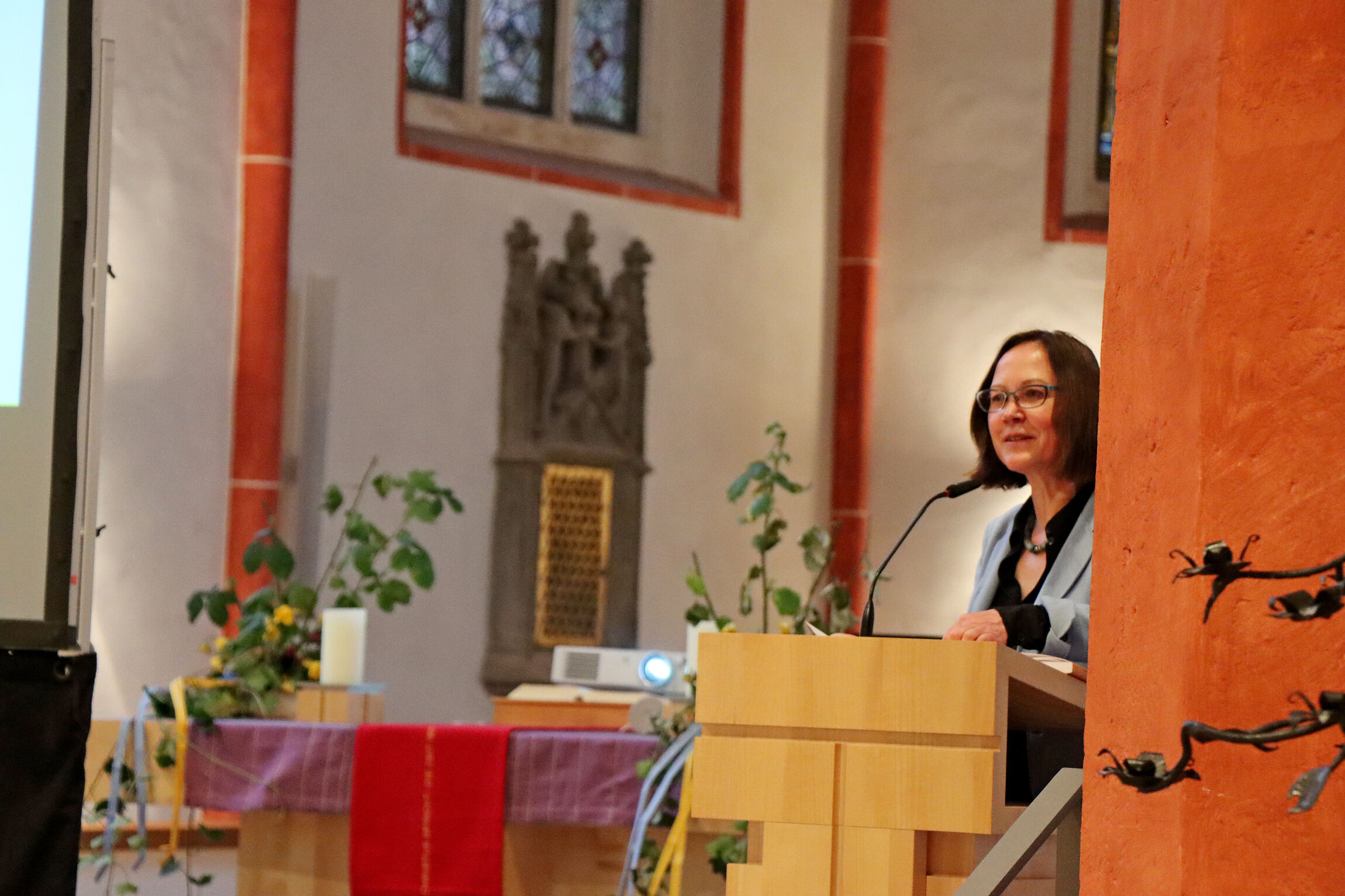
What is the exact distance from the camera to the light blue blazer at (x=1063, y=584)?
2.64 metres

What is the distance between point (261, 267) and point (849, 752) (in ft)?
22.4

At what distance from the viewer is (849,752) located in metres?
2.19

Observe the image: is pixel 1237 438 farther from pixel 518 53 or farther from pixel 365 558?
pixel 518 53

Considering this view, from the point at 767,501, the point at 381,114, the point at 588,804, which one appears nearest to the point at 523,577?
the point at 381,114

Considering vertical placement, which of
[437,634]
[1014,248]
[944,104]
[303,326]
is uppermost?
[944,104]

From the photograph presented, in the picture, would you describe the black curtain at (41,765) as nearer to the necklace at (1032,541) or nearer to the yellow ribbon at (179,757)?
the yellow ribbon at (179,757)

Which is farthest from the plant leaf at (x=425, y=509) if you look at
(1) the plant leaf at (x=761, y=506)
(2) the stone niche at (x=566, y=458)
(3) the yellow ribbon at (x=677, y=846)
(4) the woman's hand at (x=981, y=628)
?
(2) the stone niche at (x=566, y=458)

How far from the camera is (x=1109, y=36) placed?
36.2ft

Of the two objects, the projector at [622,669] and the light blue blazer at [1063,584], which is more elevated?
the light blue blazer at [1063,584]

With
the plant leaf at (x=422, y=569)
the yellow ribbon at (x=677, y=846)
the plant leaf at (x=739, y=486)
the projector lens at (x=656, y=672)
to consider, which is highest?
the plant leaf at (x=739, y=486)

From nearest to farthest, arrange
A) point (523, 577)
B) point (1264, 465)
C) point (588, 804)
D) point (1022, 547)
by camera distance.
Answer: point (1264, 465) < point (1022, 547) < point (588, 804) < point (523, 577)

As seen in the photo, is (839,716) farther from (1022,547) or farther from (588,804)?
(588,804)

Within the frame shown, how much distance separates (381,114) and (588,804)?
549 centimetres

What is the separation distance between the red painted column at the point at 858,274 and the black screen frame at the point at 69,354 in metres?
7.51
